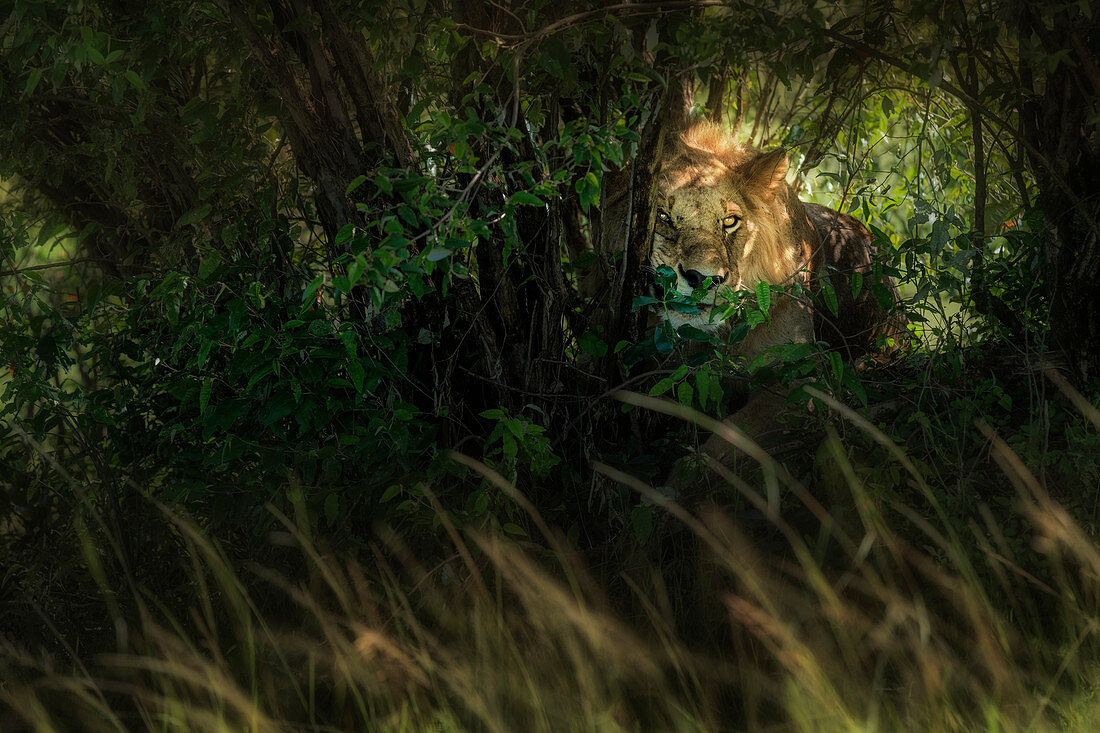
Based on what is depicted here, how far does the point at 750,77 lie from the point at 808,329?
2.20m

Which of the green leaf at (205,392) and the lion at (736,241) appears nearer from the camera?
the green leaf at (205,392)

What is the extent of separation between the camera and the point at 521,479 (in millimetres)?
3283

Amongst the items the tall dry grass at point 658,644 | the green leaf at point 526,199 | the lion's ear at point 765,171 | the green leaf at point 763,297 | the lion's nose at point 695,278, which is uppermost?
the green leaf at point 526,199

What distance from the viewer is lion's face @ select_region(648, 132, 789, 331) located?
10.9ft

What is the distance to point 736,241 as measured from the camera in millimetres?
3457

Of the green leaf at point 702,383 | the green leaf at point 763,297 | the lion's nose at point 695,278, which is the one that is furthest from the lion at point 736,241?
the green leaf at point 702,383

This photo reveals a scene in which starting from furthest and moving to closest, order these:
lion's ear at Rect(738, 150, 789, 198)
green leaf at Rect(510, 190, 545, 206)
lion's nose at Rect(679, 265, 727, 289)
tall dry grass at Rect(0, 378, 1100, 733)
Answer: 1. lion's ear at Rect(738, 150, 789, 198)
2. lion's nose at Rect(679, 265, 727, 289)
3. green leaf at Rect(510, 190, 545, 206)
4. tall dry grass at Rect(0, 378, 1100, 733)

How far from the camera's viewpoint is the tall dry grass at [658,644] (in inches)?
89.1

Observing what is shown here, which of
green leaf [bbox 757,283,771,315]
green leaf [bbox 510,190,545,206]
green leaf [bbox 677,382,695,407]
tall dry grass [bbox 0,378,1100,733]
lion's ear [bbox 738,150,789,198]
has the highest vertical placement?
green leaf [bbox 510,190,545,206]

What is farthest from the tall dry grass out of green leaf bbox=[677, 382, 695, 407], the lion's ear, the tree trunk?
the lion's ear

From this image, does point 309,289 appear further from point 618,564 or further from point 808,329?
point 808,329

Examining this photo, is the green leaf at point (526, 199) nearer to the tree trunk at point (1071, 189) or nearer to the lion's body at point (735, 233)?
the lion's body at point (735, 233)

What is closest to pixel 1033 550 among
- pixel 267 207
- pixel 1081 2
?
pixel 1081 2

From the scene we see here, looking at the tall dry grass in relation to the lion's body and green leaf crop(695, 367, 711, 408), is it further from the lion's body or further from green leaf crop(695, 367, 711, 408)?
the lion's body
